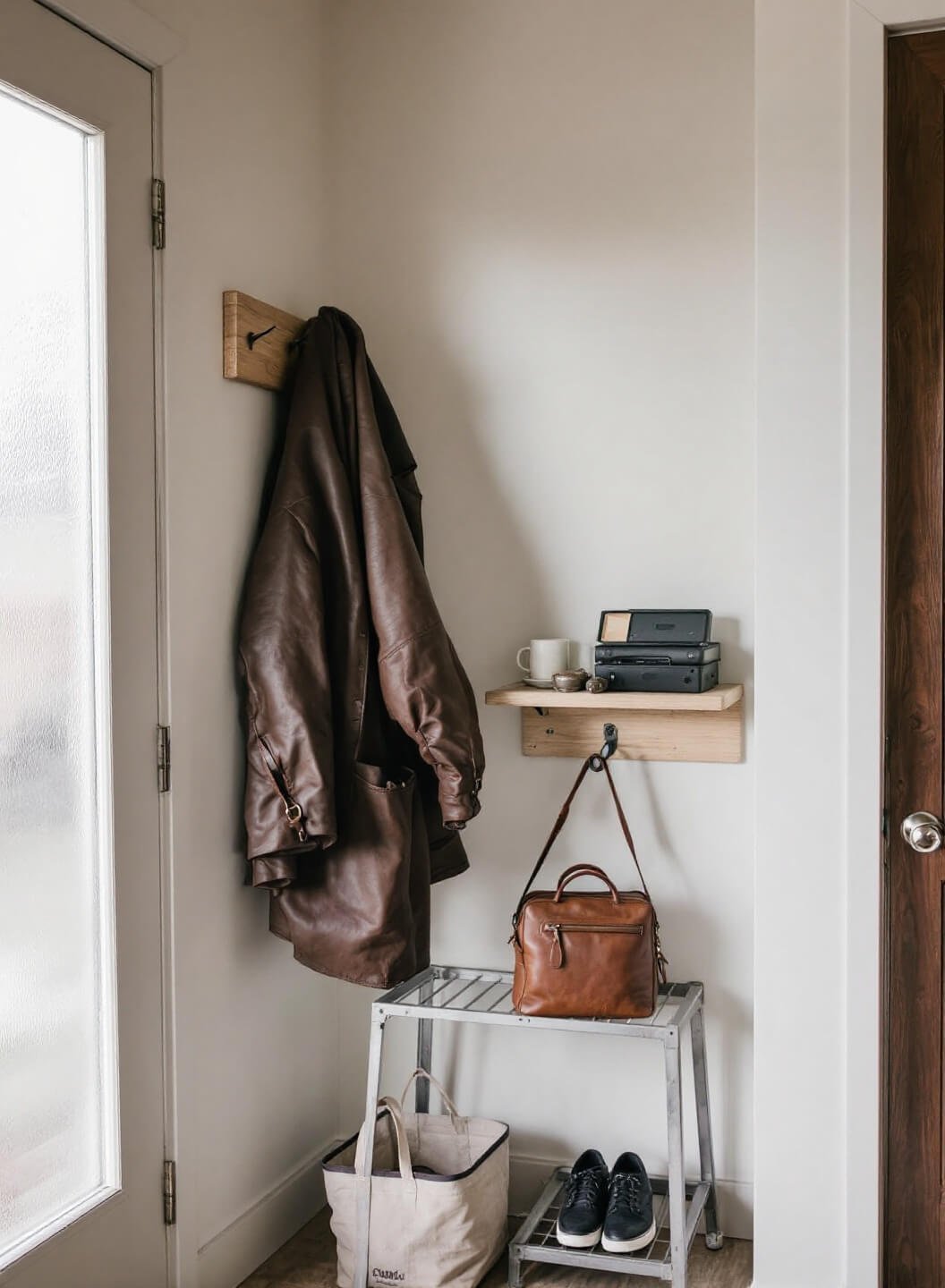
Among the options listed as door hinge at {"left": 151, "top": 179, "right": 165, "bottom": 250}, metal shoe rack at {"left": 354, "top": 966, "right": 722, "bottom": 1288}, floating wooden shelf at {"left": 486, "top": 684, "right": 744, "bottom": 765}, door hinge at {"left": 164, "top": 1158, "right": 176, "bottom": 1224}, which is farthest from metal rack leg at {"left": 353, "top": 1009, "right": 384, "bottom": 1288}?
door hinge at {"left": 151, "top": 179, "right": 165, "bottom": 250}

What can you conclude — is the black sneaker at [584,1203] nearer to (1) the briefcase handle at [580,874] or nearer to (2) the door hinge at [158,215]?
(1) the briefcase handle at [580,874]

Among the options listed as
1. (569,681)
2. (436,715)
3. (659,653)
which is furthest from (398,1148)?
(659,653)

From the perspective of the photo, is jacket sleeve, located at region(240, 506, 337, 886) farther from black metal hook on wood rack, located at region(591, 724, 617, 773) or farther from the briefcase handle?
black metal hook on wood rack, located at region(591, 724, 617, 773)

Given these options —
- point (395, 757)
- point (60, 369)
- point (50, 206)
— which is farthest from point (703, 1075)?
point (50, 206)

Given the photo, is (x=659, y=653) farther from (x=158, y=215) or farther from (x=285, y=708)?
(x=158, y=215)

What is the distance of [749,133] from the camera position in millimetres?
2398

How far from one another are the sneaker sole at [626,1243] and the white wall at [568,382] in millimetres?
325

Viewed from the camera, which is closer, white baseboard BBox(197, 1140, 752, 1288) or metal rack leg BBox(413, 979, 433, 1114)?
white baseboard BBox(197, 1140, 752, 1288)

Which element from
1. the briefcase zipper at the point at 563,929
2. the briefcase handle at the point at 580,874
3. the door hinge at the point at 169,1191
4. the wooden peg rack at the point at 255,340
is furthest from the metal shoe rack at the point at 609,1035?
the wooden peg rack at the point at 255,340

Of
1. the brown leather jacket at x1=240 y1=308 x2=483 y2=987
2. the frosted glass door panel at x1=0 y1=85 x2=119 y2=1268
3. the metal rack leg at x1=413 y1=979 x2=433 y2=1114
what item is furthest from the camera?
the metal rack leg at x1=413 y1=979 x2=433 y2=1114

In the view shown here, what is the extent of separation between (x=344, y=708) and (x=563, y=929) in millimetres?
574

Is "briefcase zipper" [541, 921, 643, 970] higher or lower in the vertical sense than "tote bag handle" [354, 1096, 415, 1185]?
higher

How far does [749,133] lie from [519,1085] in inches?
79.5

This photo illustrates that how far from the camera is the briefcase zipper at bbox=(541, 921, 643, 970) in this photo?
2209 mm
